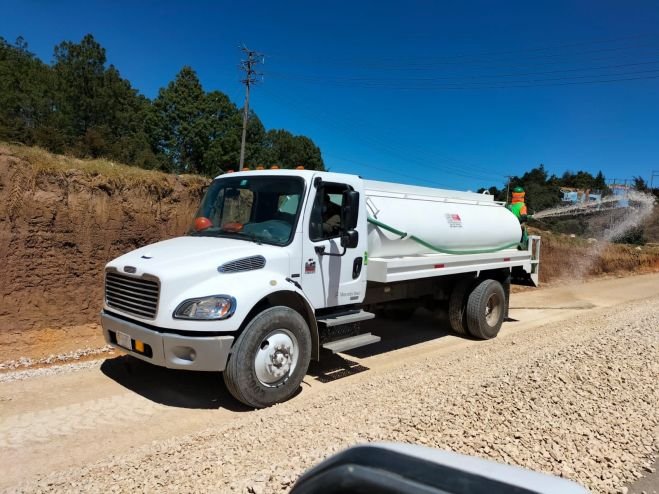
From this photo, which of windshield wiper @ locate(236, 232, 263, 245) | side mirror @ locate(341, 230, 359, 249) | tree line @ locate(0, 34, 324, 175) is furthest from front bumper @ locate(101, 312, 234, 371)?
tree line @ locate(0, 34, 324, 175)

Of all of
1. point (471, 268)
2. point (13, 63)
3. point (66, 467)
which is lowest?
point (66, 467)

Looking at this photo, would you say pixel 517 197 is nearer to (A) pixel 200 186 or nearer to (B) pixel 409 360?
(B) pixel 409 360

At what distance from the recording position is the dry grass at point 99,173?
8.91 meters

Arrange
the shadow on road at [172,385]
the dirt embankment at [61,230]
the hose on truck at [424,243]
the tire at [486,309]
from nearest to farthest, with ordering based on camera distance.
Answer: the shadow on road at [172,385], the hose on truck at [424,243], the dirt embankment at [61,230], the tire at [486,309]

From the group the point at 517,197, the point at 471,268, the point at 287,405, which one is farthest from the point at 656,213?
the point at 287,405

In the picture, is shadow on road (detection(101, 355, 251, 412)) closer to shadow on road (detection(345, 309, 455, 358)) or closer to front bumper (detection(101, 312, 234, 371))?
front bumper (detection(101, 312, 234, 371))

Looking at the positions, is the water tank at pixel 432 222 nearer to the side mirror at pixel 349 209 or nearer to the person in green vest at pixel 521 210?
the person in green vest at pixel 521 210

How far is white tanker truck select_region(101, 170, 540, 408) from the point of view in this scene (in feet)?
15.9

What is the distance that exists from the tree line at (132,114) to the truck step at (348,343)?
16630 mm

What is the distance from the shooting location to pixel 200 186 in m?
11.3

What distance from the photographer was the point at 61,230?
29.1ft

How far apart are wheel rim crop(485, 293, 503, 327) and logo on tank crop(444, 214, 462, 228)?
5.96 feet

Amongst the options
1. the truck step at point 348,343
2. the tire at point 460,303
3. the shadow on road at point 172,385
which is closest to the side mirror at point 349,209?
the truck step at point 348,343

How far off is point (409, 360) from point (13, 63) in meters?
49.3
